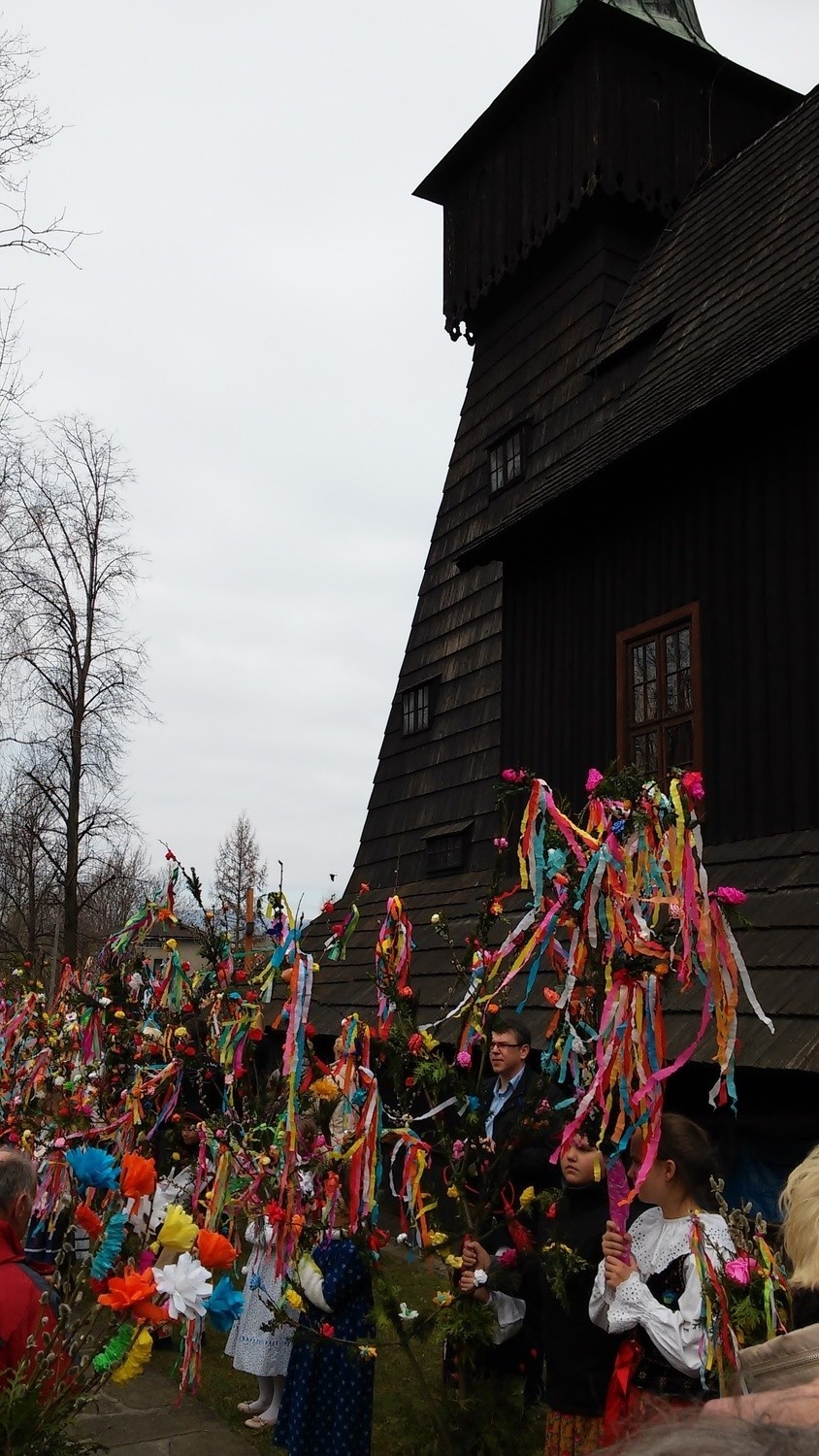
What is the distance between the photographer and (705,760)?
8227 millimetres

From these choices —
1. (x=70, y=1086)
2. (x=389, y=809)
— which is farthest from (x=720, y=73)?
(x=70, y=1086)

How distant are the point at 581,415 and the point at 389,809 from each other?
5.18 metres

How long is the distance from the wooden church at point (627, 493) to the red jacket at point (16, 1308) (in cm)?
371

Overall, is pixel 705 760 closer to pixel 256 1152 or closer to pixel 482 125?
pixel 256 1152

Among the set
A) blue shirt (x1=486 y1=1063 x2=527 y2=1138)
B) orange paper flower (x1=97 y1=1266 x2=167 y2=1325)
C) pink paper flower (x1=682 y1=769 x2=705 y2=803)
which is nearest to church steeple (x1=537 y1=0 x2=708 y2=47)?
pink paper flower (x1=682 y1=769 x2=705 y2=803)

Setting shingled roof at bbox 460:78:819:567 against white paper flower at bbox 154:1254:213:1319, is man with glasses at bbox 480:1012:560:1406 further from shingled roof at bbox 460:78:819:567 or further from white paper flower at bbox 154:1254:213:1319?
shingled roof at bbox 460:78:819:567

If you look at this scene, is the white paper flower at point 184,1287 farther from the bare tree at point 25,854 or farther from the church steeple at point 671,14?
the bare tree at point 25,854

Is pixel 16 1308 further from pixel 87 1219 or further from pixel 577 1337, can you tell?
pixel 577 1337

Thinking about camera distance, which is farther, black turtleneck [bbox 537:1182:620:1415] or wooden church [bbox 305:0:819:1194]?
wooden church [bbox 305:0:819:1194]

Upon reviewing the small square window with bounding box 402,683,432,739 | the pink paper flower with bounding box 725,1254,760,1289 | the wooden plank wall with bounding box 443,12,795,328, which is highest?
the wooden plank wall with bounding box 443,12,795,328

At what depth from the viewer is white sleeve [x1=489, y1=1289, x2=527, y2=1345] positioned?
436 cm

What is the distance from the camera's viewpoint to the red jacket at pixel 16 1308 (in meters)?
2.89

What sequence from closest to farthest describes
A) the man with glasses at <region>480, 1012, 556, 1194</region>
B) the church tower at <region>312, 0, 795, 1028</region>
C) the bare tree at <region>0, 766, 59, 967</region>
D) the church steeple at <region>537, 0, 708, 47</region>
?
the man with glasses at <region>480, 1012, 556, 1194</region>
the church tower at <region>312, 0, 795, 1028</region>
the church steeple at <region>537, 0, 708, 47</region>
the bare tree at <region>0, 766, 59, 967</region>

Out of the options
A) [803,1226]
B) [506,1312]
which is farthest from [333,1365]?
[803,1226]
